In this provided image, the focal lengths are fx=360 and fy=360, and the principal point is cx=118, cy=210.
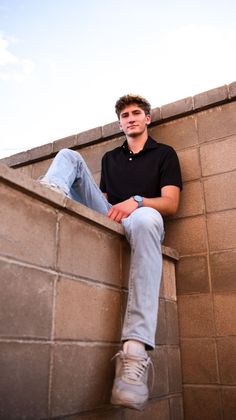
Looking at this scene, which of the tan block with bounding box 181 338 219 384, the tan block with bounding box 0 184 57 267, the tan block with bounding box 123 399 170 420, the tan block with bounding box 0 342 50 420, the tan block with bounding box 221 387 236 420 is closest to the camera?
the tan block with bounding box 0 342 50 420

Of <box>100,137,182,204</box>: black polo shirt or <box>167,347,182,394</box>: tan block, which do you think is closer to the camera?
<box>167,347,182,394</box>: tan block

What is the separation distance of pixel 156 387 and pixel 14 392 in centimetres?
84

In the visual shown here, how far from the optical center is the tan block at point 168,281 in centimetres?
Result: 192

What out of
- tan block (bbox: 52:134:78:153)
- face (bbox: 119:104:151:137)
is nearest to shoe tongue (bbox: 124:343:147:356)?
face (bbox: 119:104:151:137)

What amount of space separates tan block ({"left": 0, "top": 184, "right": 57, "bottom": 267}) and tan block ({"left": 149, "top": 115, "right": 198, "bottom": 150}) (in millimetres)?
1279

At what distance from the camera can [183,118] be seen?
2.39 metres

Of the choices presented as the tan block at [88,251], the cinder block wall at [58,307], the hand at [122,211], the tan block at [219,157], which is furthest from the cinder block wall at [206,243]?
the tan block at [88,251]

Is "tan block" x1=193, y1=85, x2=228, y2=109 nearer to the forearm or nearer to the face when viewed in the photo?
the face

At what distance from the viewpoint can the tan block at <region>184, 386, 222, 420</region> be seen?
178 centimetres

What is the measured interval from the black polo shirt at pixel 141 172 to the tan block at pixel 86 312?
2.47ft

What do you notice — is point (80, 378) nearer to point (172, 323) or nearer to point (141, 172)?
point (172, 323)

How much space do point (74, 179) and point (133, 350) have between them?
852mm

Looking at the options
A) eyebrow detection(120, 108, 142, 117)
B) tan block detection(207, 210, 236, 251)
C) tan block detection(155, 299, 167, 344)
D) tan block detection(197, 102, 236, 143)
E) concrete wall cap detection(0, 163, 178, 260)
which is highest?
eyebrow detection(120, 108, 142, 117)

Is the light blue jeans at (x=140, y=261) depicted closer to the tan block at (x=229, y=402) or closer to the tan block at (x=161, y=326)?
the tan block at (x=161, y=326)
